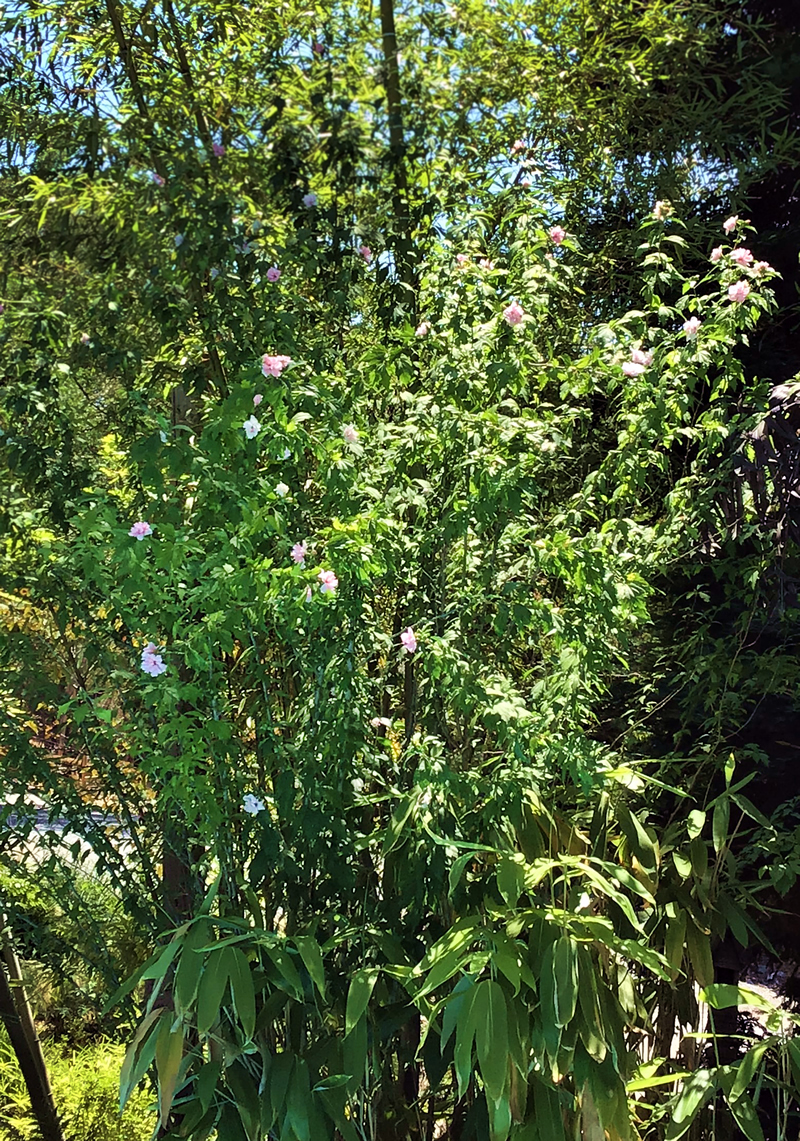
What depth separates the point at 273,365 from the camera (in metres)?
1.29

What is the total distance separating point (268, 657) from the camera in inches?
61.8

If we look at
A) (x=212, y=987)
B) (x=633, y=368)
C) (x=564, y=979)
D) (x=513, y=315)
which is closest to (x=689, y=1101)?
(x=564, y=979)

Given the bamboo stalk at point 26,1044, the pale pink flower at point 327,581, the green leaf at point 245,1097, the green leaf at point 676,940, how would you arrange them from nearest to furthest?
the pale pink flower at point 327,581, the green leaf at point 245,1097, the green leaf at point 676,940, the bamboo stalk at point 26,1044

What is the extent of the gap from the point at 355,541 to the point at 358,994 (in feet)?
2.32

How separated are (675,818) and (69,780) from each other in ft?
4.27

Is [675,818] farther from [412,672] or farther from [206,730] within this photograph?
[206,730]

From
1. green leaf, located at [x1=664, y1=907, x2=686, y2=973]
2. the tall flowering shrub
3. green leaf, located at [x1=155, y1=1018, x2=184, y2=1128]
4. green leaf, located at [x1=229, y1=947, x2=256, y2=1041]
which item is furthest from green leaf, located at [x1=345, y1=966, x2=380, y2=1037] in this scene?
green leaf, located at [x1=664, y1=907, x2=686, y2=973]

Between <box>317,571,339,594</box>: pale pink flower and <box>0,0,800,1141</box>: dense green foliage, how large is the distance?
31 millimetres

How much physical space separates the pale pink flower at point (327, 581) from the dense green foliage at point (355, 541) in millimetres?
31

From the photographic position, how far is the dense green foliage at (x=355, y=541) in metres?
1.33

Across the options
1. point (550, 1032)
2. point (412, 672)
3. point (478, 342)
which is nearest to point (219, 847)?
point (412, 672)

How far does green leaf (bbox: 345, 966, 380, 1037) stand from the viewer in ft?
4.40

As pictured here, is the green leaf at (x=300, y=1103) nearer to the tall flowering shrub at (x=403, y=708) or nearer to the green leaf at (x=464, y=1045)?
the tall flowering shrub at (x=403, y=708)

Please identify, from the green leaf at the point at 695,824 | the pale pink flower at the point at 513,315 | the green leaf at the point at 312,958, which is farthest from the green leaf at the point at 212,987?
the pale pink flower at the point at 513,315
